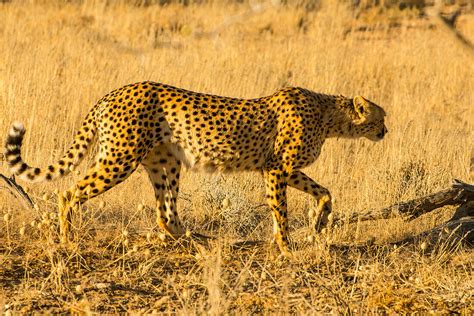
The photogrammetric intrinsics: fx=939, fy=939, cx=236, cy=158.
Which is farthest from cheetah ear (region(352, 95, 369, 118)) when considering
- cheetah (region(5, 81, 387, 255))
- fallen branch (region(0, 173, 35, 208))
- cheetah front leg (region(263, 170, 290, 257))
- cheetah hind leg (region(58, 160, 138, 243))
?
fallen branch (region(0, 173, 35, 208))

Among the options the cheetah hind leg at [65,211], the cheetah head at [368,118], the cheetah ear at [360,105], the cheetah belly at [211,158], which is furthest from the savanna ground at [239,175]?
the cheetah ear at [360,105]

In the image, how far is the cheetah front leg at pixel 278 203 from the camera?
16.5 ft

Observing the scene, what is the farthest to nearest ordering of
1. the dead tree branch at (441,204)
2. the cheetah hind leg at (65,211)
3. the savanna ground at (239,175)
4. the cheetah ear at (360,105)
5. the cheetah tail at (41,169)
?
the cheetah ear at (360,105), the dead tree branch at (441,204), the cheetah hind leg at (65,211), the cheetah tail at (41,169), the savanna ground at (239,175)

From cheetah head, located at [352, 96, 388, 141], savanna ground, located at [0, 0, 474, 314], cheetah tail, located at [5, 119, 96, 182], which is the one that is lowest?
savanna ground, located at [0, 0, 474, 314]

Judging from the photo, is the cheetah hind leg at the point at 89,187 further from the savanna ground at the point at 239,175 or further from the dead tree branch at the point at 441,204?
the dead tree branch at the point at 441,204

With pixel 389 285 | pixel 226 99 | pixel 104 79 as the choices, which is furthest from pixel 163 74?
pixel 389 285

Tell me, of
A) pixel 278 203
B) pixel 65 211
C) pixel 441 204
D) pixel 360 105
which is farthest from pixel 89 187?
pixel 441 204

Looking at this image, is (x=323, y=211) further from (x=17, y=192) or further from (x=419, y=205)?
(x=17, y=192)

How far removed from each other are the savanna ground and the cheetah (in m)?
0.18

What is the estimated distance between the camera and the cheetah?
15.6 ft

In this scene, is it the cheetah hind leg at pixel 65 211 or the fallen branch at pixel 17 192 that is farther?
the fallen branch at pixel 17 192

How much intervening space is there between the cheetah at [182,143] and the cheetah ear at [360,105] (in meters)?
0.30

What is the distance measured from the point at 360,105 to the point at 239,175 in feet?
3.72

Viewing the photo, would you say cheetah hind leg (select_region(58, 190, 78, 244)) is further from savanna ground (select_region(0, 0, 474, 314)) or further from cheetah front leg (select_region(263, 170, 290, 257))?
cheetah front leg (select_region(263, 170, 290, 257))
